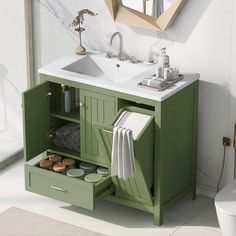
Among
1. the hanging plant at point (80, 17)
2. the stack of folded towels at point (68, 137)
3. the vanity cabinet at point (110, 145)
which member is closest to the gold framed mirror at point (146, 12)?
the hanging plant at point (80, 17)

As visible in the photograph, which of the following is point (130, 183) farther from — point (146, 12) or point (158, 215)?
point (146, 12)

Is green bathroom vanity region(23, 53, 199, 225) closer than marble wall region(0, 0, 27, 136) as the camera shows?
Yes

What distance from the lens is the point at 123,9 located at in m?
5.08

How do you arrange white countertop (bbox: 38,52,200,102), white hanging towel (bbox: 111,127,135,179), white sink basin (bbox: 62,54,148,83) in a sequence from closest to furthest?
white hanging towel (bbox: 111,127,135,179), white countertop (bbox: 38,52,200,102), white sink basin (bbox: 62,54,148,83)

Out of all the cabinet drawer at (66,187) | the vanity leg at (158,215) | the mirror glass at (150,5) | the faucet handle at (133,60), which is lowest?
the vanity leg at (158,215)

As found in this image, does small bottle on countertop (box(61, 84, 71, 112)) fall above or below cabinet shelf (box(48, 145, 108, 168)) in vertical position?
above

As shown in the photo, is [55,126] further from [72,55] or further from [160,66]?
[160,66]

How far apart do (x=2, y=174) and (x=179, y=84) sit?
1623 mm

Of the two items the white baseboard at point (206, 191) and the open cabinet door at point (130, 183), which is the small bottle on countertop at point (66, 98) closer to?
the open cabinet door at point (130, 183)

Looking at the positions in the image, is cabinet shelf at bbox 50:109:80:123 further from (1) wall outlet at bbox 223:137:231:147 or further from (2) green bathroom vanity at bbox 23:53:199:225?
(1) wall outlet at bbox 223:137:231:147

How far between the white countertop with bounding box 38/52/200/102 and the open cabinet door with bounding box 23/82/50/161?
0.14 metres

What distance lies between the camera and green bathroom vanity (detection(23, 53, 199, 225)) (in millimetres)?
4648

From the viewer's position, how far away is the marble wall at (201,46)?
15.7 feet

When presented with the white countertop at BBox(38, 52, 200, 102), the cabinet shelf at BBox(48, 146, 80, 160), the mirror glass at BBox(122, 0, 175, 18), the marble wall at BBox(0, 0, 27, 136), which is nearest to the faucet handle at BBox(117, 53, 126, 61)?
the white countertop at BBox(38, 52, 200, 102)
